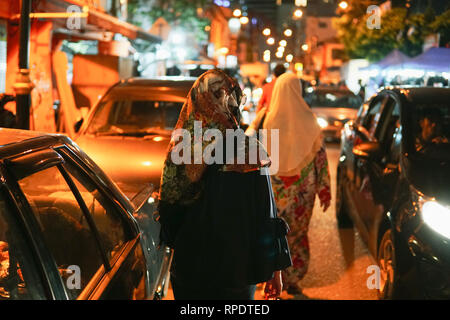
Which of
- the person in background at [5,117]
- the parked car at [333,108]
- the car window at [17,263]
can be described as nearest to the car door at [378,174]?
the car window at [17,263]

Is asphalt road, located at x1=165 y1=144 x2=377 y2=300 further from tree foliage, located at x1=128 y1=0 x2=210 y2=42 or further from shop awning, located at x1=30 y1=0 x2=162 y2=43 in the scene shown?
tree foliage, located at x1=128 y1=0 x2=210 y2=42

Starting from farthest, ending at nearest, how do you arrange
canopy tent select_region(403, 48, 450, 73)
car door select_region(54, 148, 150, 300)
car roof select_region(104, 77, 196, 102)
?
canopy tent select_region(403, 48, 450, 73)
car roof select_region(104, 77, 196, 102)
car door select_region(54, 148, 150, 300)

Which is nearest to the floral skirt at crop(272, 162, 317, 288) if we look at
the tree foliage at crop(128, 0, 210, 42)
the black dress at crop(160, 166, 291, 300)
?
the black dress at crop(160, 166, 291, 300)

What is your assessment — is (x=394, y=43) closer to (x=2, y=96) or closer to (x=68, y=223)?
(x=2, y=96)

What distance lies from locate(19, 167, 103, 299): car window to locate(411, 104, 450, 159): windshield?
3350 mm

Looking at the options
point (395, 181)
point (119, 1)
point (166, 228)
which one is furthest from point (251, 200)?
point (119, 1)

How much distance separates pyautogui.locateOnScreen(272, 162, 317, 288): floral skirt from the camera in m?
5.38

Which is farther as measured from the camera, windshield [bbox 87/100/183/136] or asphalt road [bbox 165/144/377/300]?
windshield [bbox 87/100/183/136]

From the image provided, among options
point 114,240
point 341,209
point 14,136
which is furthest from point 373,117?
point 14,136

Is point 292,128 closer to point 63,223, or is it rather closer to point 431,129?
point 431,129

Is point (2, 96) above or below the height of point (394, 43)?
below

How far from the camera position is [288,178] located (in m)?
5.36
